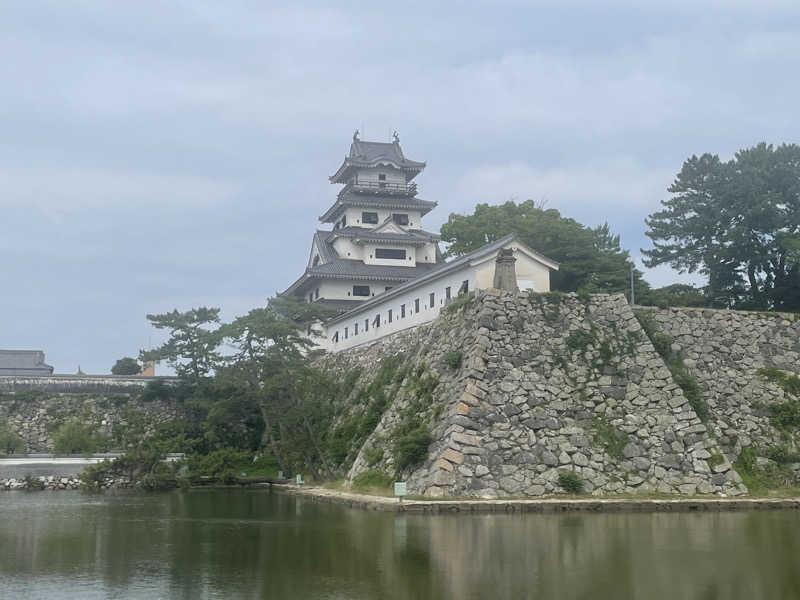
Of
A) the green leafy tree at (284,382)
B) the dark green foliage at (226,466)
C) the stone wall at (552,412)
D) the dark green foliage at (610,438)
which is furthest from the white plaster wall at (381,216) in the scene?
the dark green foliage at (610,438)

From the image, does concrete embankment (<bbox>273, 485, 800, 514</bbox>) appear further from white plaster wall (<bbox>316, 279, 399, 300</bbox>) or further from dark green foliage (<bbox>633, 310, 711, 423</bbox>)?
white plaster wall (<bbox>316, 279, 399, 300</bbox>)

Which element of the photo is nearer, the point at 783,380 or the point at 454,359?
the point at 454,359

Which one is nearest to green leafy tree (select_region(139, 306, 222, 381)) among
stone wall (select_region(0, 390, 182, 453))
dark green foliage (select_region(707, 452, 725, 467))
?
stone wall (select_region(0, 390, 182, 453))

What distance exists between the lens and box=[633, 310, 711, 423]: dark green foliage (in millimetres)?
30516

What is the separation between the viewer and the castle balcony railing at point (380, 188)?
57.0 m

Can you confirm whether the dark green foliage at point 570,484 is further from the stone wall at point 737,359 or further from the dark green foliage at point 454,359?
the stone wall at point 737,359

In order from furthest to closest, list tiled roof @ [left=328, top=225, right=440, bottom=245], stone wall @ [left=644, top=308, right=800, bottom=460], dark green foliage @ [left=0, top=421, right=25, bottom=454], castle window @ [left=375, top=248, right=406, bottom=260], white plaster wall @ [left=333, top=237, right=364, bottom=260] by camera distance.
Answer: white plaster wall @ [left=333, top=237, right=364, bottom=260], castle window @ [left=375, top=248, right=406, bottom=260], tiled roof @ [left=328, top=225, right=440, bottom=245], dark green foliage @ [left=0, top=421, right=25, bottom=454], stone wall @ [left=644, top=308, right=800, bottom=460]

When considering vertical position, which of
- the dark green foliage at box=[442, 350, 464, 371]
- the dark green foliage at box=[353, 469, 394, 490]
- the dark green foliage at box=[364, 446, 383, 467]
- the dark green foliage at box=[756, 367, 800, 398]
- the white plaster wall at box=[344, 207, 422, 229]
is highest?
the white plaster wall at box=[344, 207, 422, 229]

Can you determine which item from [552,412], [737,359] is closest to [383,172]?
[737,359]

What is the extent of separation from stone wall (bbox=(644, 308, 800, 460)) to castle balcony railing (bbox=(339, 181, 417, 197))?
2730 centimetres

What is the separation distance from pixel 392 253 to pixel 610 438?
2713cm

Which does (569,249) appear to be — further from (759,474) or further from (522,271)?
(759,474)

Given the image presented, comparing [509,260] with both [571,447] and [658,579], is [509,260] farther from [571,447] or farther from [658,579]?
[658,579]

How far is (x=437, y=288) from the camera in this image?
3634 cm
